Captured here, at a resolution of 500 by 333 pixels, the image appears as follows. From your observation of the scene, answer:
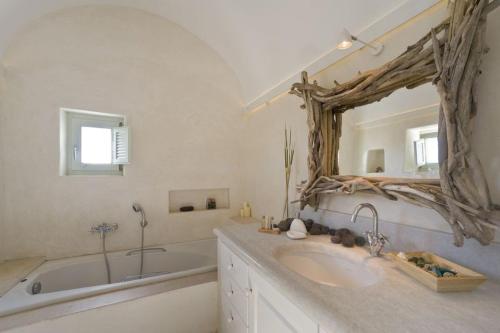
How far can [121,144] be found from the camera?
7.09 feet

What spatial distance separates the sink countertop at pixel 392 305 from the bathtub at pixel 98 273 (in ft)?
4.08

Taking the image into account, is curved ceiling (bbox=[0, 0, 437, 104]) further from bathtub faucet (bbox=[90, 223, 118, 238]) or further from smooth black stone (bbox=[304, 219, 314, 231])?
bathtub faucet (bbox=[90, 223, 118, 238])

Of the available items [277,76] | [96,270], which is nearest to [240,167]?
[277,76]

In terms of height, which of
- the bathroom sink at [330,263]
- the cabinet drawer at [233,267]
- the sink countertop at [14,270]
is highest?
the bathroom sink at [330,263]

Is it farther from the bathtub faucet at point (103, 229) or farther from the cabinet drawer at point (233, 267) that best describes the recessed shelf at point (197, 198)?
the cabinet drawer at point (233, 267)

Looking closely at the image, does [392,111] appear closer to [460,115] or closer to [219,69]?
[460,115]

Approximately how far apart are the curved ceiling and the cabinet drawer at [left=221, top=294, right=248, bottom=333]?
5.83 feet

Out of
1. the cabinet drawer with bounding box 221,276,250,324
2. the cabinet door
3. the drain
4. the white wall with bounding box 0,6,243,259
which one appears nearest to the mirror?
the cabinet door

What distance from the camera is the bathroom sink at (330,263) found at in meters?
Answer: 0.99

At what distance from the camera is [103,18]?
6.98 feet

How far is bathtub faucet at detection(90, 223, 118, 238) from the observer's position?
207 cm

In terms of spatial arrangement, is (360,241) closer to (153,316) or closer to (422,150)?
(422,150)

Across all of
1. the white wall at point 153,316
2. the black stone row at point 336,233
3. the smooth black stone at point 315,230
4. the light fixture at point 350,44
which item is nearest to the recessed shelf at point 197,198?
the white wall at point 153,316

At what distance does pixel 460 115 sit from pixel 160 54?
2.54 m
